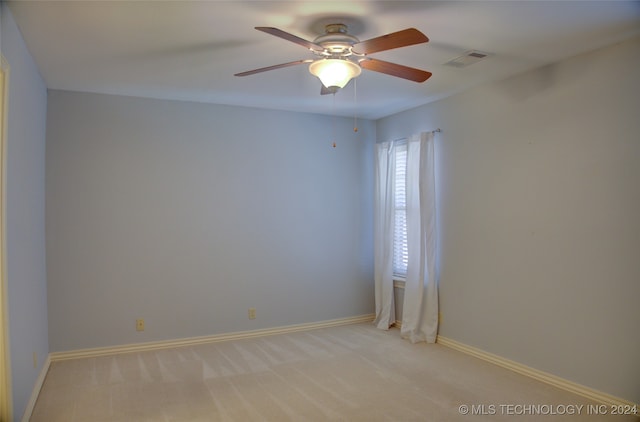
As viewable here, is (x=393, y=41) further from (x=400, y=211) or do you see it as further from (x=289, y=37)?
(x=400, y=211)

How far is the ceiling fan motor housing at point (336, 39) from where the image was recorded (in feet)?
9.03

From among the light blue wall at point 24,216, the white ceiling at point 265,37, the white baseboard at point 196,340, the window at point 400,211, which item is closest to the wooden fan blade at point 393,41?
the white ceiling at point 265,37

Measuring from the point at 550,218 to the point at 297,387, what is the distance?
237 centimetres

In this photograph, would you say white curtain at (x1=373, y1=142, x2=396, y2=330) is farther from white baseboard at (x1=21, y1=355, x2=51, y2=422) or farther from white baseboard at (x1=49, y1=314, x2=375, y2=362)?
white baseboard at (x1=21, y1=355, x2=51, y2=422)

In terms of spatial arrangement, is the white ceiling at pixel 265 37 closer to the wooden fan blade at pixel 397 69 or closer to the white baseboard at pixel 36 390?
the wooden fan blade at pixel 397 69

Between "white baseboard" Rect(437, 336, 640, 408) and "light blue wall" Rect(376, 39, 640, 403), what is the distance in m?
0.04

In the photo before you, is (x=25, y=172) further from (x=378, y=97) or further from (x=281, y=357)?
(x=378, y=97)

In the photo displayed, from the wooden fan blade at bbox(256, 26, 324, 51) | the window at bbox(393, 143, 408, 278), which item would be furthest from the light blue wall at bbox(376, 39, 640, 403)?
the wooden fan blade at bbox(256, 26, 324, 51)

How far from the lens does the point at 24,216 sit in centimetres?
322

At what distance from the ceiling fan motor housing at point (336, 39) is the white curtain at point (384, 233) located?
101 inches

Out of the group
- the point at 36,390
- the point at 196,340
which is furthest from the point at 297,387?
the point at 36,390

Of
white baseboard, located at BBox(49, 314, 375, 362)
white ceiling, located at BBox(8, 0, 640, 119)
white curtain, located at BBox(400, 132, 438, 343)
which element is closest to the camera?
white ceiling, located at BBox(8, 0, 640, 119)

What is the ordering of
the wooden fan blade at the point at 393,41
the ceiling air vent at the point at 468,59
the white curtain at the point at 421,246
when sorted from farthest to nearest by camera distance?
the white curtain at the point at 421,246
the ceiling air vent at the point at 468,59
the wooden fan blade at the point at 393,41

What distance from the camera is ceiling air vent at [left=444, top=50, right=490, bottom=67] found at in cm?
331
